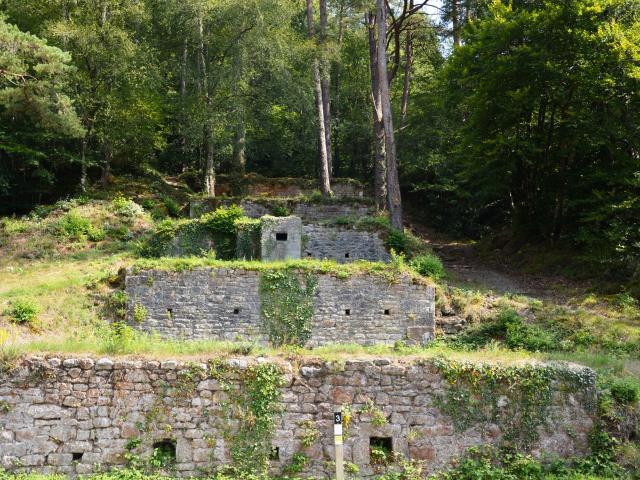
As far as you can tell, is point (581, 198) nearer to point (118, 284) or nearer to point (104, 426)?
point (118, 284)

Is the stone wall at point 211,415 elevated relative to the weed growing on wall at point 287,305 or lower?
lower

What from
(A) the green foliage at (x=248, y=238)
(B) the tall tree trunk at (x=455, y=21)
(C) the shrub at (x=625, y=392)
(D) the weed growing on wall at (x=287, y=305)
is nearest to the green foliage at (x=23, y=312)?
(D) the weed growing on wall at (x=287, y=305)

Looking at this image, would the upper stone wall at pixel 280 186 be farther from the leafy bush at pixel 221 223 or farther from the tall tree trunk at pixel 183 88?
the leafy bush at pixel 221 223

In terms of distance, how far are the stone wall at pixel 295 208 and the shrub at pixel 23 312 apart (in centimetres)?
857

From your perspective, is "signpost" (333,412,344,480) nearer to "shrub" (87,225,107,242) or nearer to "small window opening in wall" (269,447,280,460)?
"small window opening in wall" (269,447,280,460)

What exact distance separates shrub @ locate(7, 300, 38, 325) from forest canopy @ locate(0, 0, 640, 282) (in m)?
7.99

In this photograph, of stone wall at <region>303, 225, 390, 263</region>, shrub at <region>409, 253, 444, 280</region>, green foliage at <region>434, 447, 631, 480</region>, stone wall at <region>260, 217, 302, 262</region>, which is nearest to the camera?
green foliage at <region>434, 447, 631, 480</region>

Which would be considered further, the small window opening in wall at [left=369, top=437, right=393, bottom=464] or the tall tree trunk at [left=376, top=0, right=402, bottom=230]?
the tall tree trunk at [left=376, top=0, right=402, bottom=230]

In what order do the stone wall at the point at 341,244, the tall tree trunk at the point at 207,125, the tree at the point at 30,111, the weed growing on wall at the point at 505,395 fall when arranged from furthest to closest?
1. the tall tree trunk at the point at 207,125
2. the stone wall at the point at 341,244
3. the tree at the point at 30,111
4. the weed growing on wall at the point at 505,395

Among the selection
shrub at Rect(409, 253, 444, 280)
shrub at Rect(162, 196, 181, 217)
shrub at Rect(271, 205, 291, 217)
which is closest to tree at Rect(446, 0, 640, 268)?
shrub at Rect(409, 253, 444, 280)

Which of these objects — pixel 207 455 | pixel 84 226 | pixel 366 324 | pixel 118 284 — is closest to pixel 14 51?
pixel 84 226

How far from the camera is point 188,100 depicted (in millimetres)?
25297

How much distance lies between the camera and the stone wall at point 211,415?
22.9ft

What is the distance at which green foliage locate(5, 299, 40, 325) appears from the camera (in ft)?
42.9
